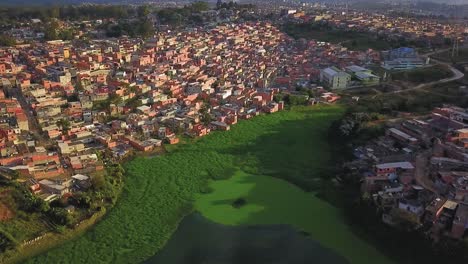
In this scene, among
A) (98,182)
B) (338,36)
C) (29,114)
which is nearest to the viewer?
(98,182)

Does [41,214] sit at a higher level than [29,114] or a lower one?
lower

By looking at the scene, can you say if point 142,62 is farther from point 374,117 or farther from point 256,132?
point 374,117

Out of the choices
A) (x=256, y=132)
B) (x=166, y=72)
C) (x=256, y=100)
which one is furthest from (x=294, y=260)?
(x=166, y=72)

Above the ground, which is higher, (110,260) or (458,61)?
(458,61)

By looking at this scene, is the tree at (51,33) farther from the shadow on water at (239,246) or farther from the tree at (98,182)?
the shadow on water at (239,246)

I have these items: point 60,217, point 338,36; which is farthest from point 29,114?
point 338,36

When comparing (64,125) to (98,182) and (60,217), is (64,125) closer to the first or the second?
(98,182)

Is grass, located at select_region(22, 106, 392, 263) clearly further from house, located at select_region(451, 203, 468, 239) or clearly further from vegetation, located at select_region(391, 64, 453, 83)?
vegetation, located at select_region(391, 64, 453, 83)

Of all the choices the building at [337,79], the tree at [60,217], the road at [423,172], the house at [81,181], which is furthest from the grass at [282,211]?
the building at [337,79]
